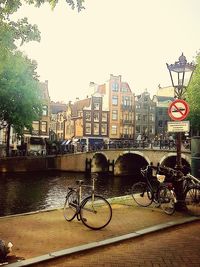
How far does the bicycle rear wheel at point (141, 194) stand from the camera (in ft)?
36.2

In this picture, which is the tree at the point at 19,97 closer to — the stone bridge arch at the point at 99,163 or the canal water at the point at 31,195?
the canal water at the point at 31,195

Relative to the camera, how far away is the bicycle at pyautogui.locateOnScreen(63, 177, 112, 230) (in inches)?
320

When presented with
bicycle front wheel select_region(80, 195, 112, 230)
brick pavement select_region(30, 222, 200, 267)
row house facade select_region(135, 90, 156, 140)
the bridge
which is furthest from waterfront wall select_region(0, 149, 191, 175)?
brick pavement select_region(30, 222, 200, 267)

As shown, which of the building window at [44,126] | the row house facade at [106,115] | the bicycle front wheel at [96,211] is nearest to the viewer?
the bicycle front wheel at [96,211]

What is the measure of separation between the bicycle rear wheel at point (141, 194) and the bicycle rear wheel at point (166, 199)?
829 mm

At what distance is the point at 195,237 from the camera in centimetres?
734

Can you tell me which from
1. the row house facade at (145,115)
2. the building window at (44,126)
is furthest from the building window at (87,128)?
the row house facade at (145,115)

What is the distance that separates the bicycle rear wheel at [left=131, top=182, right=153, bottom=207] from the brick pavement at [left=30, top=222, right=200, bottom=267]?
344 cm

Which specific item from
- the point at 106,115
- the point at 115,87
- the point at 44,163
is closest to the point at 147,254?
the point at 44,163

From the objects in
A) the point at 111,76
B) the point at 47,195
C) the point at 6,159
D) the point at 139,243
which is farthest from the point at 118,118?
the point at 139,243

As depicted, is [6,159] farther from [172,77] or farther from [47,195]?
[172,77]

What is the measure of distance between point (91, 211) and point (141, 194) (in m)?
3.44

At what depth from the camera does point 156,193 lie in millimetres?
10438

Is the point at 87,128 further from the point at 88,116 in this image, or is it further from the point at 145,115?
the point at 145,115
